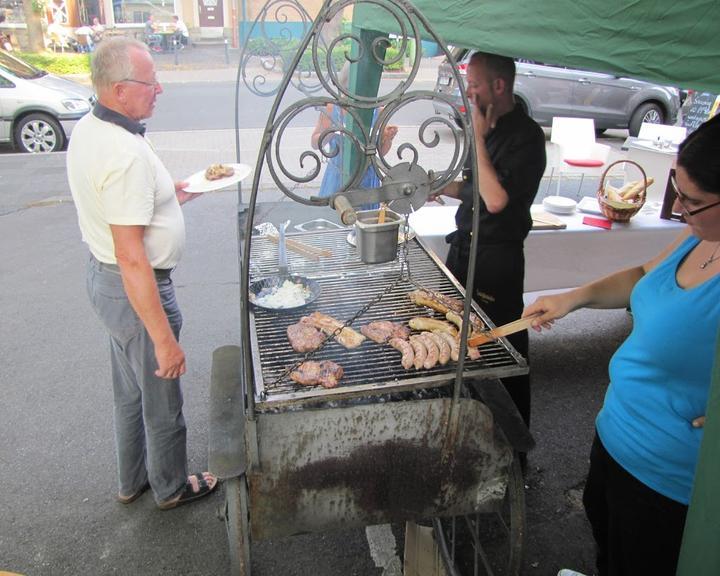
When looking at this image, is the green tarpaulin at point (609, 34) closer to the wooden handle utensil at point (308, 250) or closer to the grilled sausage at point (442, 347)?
the grilled sausage at point (442, 347)

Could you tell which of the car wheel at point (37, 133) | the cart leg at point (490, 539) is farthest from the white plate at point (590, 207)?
the car wheel at point (37, 133)

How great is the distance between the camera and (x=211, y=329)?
4.96m

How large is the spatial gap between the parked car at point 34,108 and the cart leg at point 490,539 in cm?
1016

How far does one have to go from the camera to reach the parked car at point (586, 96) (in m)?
12.2

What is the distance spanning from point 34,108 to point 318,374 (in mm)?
10259

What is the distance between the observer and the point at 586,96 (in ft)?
40.4

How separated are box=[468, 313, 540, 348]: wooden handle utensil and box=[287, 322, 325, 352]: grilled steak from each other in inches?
25.0

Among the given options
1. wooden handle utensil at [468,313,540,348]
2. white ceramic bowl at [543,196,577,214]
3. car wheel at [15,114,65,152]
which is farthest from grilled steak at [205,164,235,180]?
car wheel at [15,114,65,152]

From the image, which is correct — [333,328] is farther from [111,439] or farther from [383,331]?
[111,439]

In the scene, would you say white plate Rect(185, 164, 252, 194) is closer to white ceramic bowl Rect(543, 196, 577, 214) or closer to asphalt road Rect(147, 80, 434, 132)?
white ceramic bowl Rect(543, 196, 577, 214)

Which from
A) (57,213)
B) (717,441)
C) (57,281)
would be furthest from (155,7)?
(717,441)

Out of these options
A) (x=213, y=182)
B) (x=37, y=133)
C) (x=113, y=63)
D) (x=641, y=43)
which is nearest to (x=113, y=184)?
(x=113, y=63)

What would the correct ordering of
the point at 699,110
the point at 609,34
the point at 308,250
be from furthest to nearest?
the point at 699,110
the point at 308,250
the point at 609,34

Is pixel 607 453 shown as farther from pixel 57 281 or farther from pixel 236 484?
pixel 57 281
